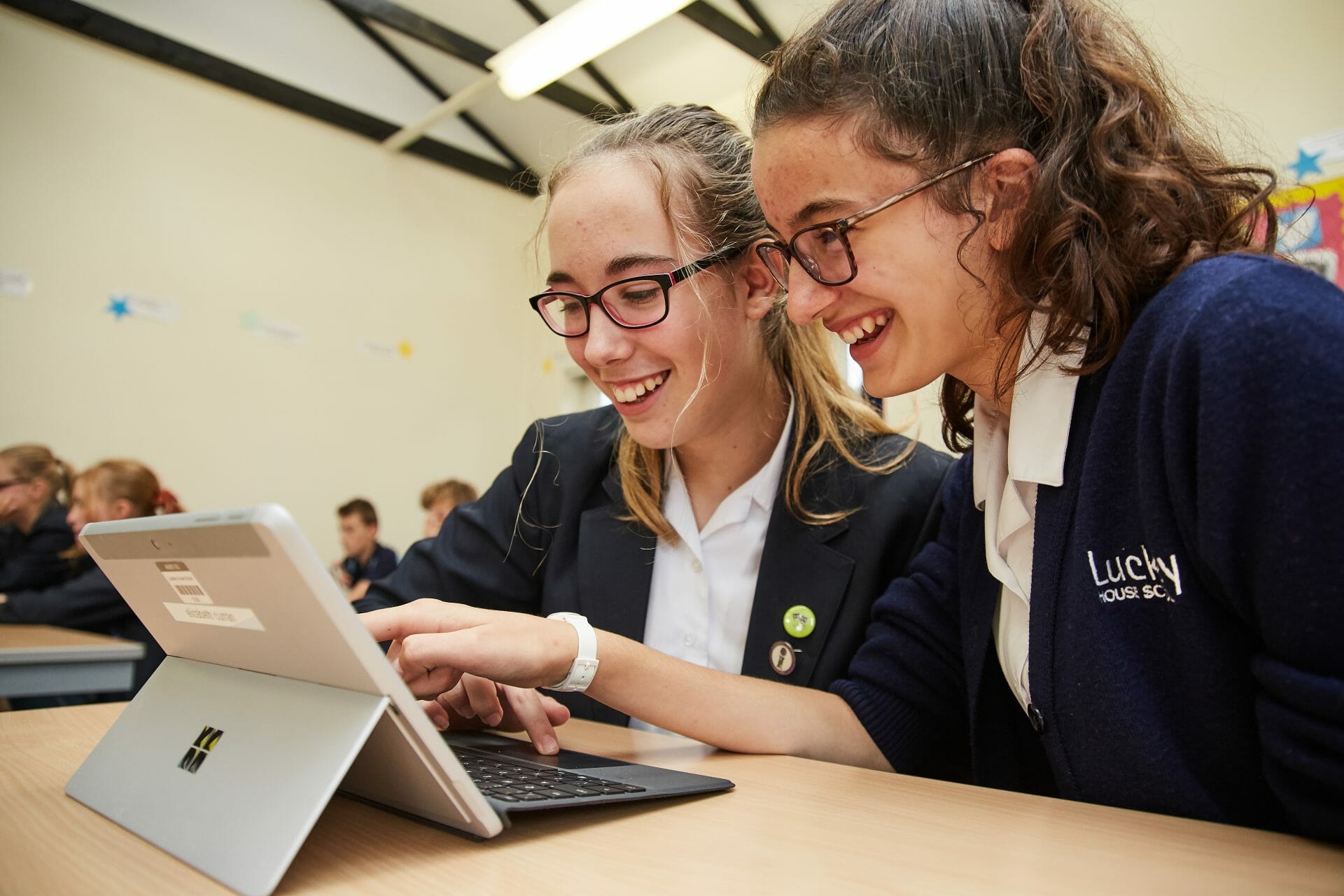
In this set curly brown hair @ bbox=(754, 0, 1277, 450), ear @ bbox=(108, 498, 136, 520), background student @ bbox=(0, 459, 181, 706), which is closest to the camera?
curly brown hair @ bbox=(754, 0, 1277, 450)

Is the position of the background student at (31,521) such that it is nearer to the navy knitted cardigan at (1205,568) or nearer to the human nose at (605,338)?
the human nose at (605,338)

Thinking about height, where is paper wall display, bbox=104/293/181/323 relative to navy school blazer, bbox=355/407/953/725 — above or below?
above

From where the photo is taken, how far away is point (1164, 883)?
53 centimetres

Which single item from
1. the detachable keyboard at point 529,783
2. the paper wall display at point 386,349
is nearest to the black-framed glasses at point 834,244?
the detachable keyboard at point 529,783

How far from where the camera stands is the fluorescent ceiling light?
12.5 ft

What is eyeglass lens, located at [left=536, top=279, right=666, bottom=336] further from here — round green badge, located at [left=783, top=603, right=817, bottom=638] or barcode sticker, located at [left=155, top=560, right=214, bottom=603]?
barcode sticker, located at [left=155, top=560, right=214, bottom=603]

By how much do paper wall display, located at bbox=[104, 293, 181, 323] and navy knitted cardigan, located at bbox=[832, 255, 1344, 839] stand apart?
5.02 metres

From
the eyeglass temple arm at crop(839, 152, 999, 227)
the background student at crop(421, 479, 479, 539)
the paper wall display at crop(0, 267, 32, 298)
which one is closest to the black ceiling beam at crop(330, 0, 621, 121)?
the paper wall display at crop(0, 267, 32, 298)

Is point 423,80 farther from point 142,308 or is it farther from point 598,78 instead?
point 142,308

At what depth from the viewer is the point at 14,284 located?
14.7 feet

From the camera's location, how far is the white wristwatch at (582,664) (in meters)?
0.89

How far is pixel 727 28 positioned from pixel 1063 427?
4408 millimetres

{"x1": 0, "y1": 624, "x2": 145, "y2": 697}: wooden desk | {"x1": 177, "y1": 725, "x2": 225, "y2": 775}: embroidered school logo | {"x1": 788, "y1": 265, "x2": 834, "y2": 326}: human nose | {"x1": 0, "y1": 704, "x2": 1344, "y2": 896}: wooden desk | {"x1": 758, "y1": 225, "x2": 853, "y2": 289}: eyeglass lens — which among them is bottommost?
{"x1": 0, "y1": 624, "x2": 145, "y2": 697}: wooden desk

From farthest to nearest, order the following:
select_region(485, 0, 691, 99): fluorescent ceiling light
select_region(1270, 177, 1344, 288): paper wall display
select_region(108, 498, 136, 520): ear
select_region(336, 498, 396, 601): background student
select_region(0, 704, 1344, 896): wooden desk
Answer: select_region(336, 498, 396, 601): background student → select_region(485, 0, 691, 99): fluorescent ceiling light → select_region(108, 498, 136, 520): ear → select_region(1270, 177, 1344, 288): paper wall display → select_region(0, 704, 1344, 896): wooden desk
